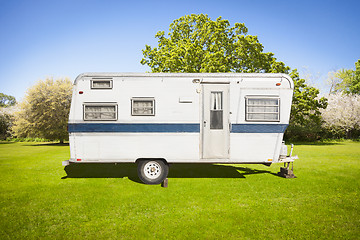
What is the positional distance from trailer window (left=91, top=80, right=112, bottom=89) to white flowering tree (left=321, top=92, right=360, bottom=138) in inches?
1298

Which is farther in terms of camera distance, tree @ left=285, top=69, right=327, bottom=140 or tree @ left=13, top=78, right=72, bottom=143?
tree @ left=13, top=78, right=72, bottom=143

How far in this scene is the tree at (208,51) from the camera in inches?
756

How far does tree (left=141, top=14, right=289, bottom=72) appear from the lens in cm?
1920

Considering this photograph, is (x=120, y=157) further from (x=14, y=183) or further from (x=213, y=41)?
(x=213, y=41)

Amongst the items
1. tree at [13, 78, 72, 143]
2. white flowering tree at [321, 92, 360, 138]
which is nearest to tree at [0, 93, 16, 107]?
tree at [13, 78, 72, 143]

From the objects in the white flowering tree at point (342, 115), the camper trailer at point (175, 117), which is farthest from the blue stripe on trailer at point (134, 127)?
the white flowering tree at point (342, 115)

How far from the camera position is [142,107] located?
7.54 metres

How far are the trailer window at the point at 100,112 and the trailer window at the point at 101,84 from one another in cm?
57

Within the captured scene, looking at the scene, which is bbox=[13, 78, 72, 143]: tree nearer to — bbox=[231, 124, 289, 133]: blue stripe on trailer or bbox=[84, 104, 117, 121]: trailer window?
bbox=[84, 104, 117, 121]: trailer window

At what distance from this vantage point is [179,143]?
7527 millimetres

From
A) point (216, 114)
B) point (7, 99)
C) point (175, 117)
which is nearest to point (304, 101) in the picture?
point (216, 114)

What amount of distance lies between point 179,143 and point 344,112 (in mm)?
33174

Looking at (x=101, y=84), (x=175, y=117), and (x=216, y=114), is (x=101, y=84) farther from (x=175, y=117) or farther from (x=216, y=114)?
(x=216, y=114)

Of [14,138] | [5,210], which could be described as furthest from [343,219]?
[14,138]
